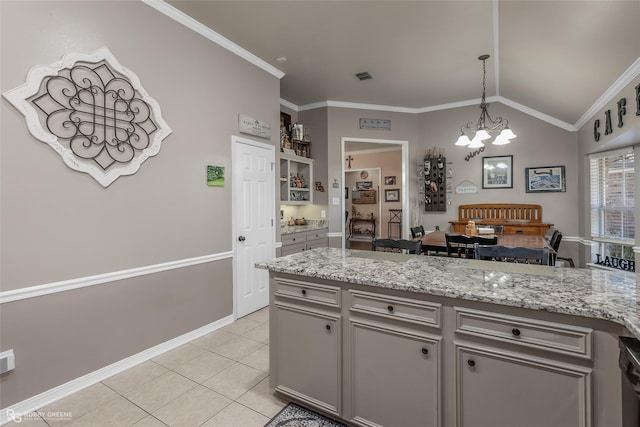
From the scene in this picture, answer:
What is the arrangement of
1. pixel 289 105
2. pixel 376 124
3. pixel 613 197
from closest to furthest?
pixel 613 197
pixel 289 105
pixel 376 124

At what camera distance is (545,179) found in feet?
16.4

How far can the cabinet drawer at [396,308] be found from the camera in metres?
1.49

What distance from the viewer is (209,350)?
2.83m

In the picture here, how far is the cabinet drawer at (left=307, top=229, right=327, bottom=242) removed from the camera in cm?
493

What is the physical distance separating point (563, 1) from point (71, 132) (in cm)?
384

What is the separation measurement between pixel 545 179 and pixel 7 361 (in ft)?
21.7

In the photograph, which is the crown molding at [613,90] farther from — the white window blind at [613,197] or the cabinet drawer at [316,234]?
the cabinet drawer at [316,234]

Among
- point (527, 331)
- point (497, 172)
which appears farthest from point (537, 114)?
point (527, 331)

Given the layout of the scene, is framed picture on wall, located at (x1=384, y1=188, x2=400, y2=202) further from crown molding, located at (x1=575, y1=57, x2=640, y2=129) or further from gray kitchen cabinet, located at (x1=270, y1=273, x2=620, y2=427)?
gray kitchen cabinet, located at (x1=270, y1=273, x2=620, y2=427)

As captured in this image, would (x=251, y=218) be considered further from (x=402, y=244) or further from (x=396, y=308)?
(x=396, y=308)

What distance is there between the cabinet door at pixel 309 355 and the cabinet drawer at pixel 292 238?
240cm

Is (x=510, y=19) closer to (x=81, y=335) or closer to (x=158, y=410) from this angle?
(x=158, y=410)

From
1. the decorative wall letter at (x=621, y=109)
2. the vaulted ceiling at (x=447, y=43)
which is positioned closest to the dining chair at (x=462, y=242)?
the decorative wall letter at (x=621, y=109)

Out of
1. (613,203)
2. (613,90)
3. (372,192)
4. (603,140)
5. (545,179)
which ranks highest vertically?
(613,90)
